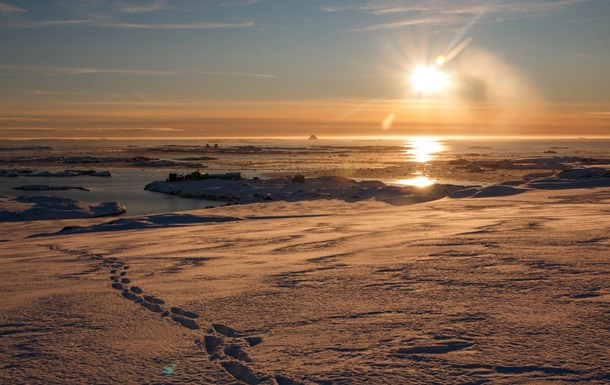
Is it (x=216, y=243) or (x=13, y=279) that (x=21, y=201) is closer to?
(x=216, y=243)

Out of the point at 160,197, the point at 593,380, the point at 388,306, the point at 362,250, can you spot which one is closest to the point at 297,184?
the point at 160,197

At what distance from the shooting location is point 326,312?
4.90m

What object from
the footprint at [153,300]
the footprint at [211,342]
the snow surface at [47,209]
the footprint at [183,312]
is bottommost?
the snow surface at [47,209]

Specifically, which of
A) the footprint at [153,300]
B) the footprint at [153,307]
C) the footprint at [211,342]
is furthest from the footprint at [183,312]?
the footprint at [211,342]

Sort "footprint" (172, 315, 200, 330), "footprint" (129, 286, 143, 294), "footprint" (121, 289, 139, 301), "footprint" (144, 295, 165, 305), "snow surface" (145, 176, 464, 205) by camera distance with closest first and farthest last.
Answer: "footprint" (172, 315, 200, 330), "footprint" (144, 295, 165, 305), "footprint" (121, 289, 139, 301), "footprint" (129, 286, 143, 294), "snow surface" (145, 176, 464, 205)

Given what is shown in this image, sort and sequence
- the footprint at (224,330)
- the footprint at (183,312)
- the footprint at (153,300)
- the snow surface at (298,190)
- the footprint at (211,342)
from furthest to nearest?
the snow surface at (298,190) → the footprint at (153,300) → the footprint at (183,312) → the footprint at (224,330) → the footprint at (211,342)

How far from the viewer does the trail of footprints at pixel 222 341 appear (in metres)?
3.62

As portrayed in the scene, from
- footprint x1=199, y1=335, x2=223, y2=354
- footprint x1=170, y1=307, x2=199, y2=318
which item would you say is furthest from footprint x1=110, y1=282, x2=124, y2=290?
footprint x1=199, y1=335, x2=223, y2=354

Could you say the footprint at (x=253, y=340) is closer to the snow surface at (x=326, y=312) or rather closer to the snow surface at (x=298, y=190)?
the snow surface at (x=326, y=312)

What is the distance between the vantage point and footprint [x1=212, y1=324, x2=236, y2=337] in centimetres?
448

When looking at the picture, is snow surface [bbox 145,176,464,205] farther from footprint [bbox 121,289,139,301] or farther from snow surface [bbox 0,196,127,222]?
footprint [bbox 121,289,139,301]

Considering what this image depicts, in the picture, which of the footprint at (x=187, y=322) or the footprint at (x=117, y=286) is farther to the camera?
the footprint at (x=117, y=286)

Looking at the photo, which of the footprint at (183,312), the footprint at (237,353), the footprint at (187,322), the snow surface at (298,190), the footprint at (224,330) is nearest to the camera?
the footprint at (237,353)

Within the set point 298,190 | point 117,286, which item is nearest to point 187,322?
point 117,286
